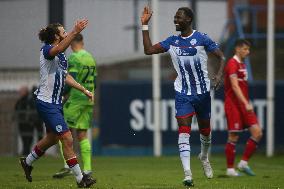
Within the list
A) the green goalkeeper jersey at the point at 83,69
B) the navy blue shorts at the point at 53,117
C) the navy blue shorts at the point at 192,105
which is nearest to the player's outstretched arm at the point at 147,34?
the navy blue shorts at the point at 192,105

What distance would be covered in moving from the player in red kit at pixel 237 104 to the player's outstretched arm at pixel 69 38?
452cm

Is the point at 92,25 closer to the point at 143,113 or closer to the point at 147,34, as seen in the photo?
the point at 143,113

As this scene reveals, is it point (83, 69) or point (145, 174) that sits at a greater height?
point (83, 69)

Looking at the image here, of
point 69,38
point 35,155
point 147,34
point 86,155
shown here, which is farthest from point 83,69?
point 69,38

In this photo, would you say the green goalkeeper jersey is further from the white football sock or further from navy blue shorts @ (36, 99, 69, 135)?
the white football sock

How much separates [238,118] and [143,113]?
739cm

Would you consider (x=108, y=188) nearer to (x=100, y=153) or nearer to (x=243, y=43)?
(x=243, y=43)

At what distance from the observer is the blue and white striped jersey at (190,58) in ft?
45.5

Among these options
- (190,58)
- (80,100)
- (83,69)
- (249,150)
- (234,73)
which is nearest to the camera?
(190,58)

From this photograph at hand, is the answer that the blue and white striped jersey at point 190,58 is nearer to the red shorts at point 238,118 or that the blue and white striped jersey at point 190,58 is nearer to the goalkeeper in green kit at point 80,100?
the goalkeeper in green kit at point 80,100

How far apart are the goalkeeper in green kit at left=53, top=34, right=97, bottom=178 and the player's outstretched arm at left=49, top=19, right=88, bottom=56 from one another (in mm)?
2892

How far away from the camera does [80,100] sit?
16.0 metres

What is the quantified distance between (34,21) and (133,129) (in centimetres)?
347

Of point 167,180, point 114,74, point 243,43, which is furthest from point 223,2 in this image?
point 167,180
